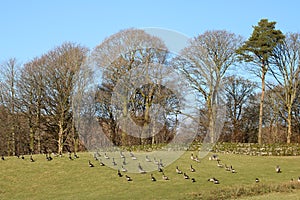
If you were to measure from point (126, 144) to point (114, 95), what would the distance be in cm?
536

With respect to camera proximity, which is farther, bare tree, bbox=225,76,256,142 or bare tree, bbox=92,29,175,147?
bare tree, bbox=225,76,256,142

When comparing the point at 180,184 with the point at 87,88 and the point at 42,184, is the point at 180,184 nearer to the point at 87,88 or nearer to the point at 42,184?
the point at 42,184

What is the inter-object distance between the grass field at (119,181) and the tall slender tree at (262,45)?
13.8 metres

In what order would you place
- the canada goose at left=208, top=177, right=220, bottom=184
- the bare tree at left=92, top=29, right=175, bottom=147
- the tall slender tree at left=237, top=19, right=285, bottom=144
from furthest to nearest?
the tall slender tree at left=237, top=19, right=285, bottom=144
the bare tree at left=92, top=29, right=175, bottom=147
the canada goose at left=208, top=177, right=220, bottom=184

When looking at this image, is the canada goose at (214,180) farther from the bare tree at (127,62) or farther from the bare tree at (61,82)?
the bare tree at (61,82)

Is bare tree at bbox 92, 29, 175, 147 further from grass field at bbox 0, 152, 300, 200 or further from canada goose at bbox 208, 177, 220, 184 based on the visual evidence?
canada goose at bbox 208, 177, 220, 184

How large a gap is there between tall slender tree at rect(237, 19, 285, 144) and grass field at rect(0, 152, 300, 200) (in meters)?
13.8

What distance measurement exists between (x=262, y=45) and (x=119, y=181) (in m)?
22.6

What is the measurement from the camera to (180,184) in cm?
1730

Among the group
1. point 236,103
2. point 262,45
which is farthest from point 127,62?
point 236,103

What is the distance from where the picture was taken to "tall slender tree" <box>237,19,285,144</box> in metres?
34.9

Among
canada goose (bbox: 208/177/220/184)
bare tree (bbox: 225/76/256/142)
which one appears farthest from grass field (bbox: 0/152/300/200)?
bare tree (bbox: 225/76/256/142)

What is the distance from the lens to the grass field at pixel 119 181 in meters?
15.6

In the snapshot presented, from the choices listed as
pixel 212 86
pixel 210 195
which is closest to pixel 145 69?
pixel 212 86
